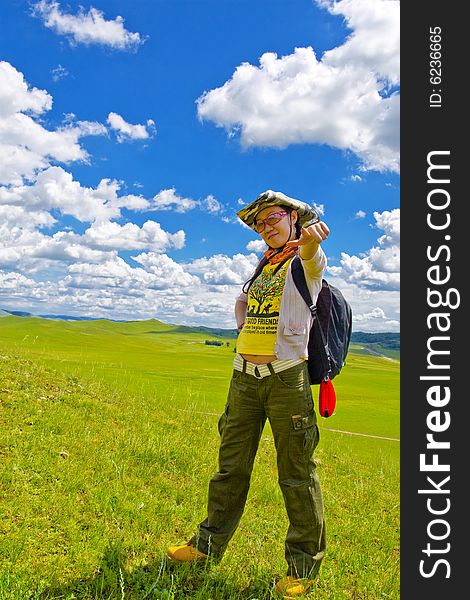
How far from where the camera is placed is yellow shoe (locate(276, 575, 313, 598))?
3488 millimetres

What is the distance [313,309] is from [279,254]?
0.69 metres

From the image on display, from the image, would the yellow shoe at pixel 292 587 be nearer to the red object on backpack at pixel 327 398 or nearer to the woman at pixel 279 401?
the woman at pixel 279 401

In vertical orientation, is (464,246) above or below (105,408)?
above

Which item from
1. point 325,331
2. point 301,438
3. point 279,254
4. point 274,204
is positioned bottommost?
point 301,438

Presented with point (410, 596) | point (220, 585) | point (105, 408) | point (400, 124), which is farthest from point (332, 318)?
point (105, 408)

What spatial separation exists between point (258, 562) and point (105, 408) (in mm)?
4865

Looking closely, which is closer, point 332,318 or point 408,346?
point 408,346

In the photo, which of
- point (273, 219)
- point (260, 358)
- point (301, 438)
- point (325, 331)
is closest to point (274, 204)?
point (273, 219)

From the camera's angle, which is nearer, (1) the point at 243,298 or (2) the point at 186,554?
(2) the point at 186,554

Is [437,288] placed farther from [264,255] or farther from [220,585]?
[220,585]

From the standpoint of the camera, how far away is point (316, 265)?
3.53 m

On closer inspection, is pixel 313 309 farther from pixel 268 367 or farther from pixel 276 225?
pixel 276 225

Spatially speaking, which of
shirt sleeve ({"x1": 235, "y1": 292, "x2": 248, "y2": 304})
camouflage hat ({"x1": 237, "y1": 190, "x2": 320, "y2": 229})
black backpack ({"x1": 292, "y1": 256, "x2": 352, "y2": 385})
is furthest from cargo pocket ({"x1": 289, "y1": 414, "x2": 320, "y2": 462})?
camouflage hat ({"x1": 237, "y1": 190, "x2": 320, "y2": 229})

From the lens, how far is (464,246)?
9.77ft
